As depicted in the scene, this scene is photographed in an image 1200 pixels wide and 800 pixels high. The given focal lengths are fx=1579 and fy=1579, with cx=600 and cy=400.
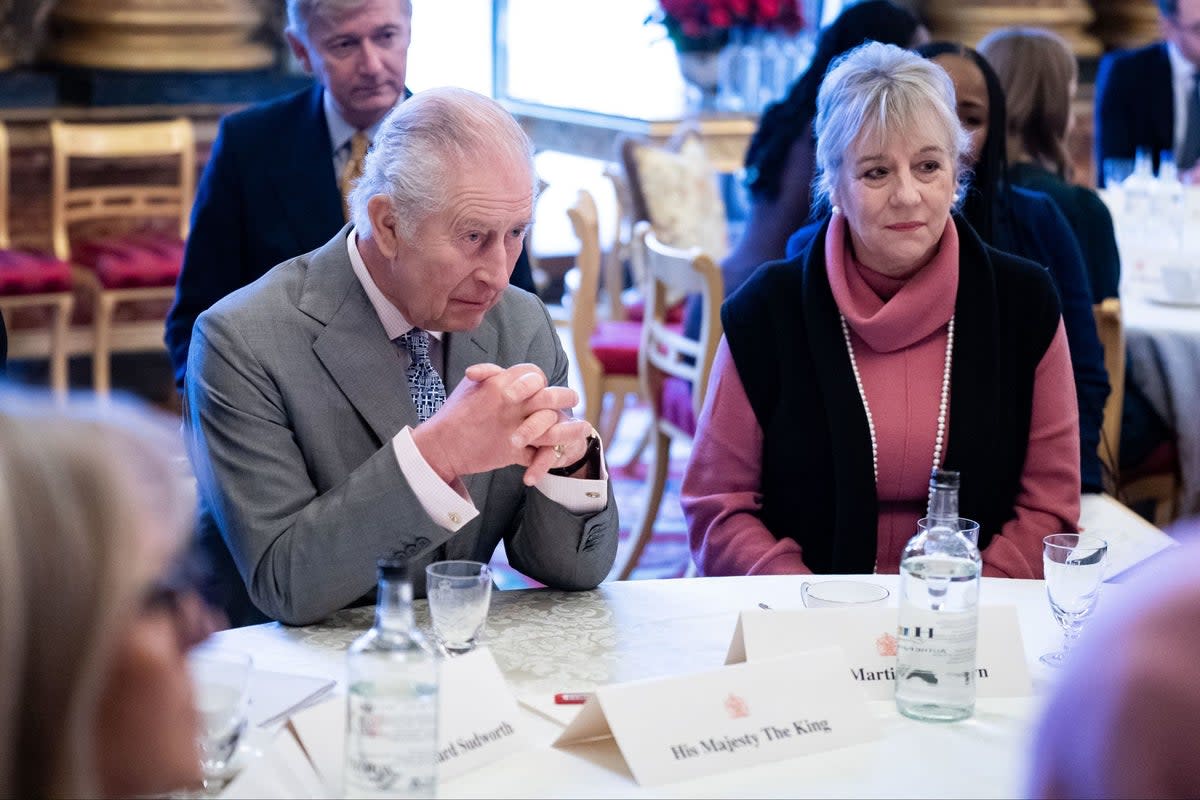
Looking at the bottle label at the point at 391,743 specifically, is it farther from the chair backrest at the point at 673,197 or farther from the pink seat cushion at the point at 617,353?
the chair backrest at the point at 673,197

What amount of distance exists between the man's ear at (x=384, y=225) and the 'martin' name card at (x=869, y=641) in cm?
76

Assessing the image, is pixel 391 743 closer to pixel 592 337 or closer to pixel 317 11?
pixel 317 11

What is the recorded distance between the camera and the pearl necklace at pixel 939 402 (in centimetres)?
247

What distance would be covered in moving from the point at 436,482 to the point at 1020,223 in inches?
66.9

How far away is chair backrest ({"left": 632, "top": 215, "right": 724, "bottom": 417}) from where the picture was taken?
4062 mm

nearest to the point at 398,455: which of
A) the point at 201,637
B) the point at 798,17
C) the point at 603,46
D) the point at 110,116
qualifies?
the point at 201,637

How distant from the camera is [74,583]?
0.81 meters

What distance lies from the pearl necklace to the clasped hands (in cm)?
66

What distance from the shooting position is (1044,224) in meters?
3.21

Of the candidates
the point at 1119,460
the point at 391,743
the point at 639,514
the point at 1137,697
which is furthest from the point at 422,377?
the point at 639,514

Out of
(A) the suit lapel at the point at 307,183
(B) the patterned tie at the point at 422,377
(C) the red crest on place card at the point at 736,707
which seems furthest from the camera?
(A) the suit lapel at the point at 307,183

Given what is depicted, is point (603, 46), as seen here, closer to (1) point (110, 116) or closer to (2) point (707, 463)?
(1) point (110, 116)

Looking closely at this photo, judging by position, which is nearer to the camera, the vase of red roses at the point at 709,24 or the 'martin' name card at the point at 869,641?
the 'martin' name card at the point at 869,641

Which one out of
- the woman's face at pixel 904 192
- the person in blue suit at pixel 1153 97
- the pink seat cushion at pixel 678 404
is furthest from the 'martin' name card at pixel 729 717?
the person in blue suit at pixel 1153 97
